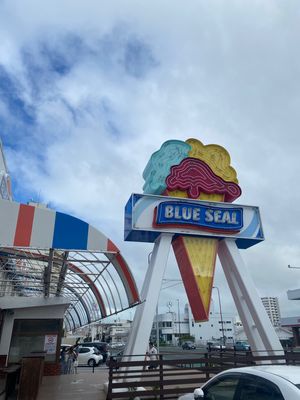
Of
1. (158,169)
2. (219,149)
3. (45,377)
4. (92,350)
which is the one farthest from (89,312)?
(219,149)

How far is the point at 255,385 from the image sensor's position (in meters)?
3.77

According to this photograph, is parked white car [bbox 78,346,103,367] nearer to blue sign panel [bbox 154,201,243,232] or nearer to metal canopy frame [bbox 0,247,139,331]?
metal canopy frame [bbox 0,247,139,331]

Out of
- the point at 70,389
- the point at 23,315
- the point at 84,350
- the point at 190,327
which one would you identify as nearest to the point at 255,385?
the point at 70,389

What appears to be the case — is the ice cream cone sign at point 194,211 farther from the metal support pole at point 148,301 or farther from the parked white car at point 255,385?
the parked white car at point 255,385

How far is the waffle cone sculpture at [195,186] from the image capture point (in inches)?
492

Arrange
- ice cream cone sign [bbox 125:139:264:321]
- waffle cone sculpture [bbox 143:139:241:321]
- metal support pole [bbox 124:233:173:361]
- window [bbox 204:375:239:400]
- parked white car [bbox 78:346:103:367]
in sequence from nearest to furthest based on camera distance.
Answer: window [bbox 204:375:239:400], metal support pole [bbox 124:233:173:361], waffle cone sculpture [bbox 143:139:241:321], ice cream cone sign [bbox 125:139:264:321], parked white car [bbox 78:346:103:367]

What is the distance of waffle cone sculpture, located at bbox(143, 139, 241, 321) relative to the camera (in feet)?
41.0

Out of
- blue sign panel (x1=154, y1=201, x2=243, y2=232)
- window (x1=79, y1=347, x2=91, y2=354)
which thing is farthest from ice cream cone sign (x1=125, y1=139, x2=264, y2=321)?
window (x1=79, y1=347, x2=91, y2=354)

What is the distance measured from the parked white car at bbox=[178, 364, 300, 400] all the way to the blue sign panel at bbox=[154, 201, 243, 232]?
832cm

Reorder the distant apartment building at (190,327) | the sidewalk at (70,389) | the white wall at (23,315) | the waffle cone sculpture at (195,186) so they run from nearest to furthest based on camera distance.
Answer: the sidewalk at (70,389) < the waffle cone sculpture at (195,186) < the white wall at (23,315) < the distant apartment building at (190,327)

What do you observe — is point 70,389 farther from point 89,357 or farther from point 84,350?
point 84,350

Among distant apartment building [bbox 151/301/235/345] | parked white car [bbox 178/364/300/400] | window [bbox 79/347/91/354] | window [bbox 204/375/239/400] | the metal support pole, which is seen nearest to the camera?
parked white car [bbox 178/364/300/400]

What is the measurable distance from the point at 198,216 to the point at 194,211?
0.26 m

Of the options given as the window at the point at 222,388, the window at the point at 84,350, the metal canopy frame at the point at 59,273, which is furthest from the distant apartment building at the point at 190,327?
the window at the point at 222,388
